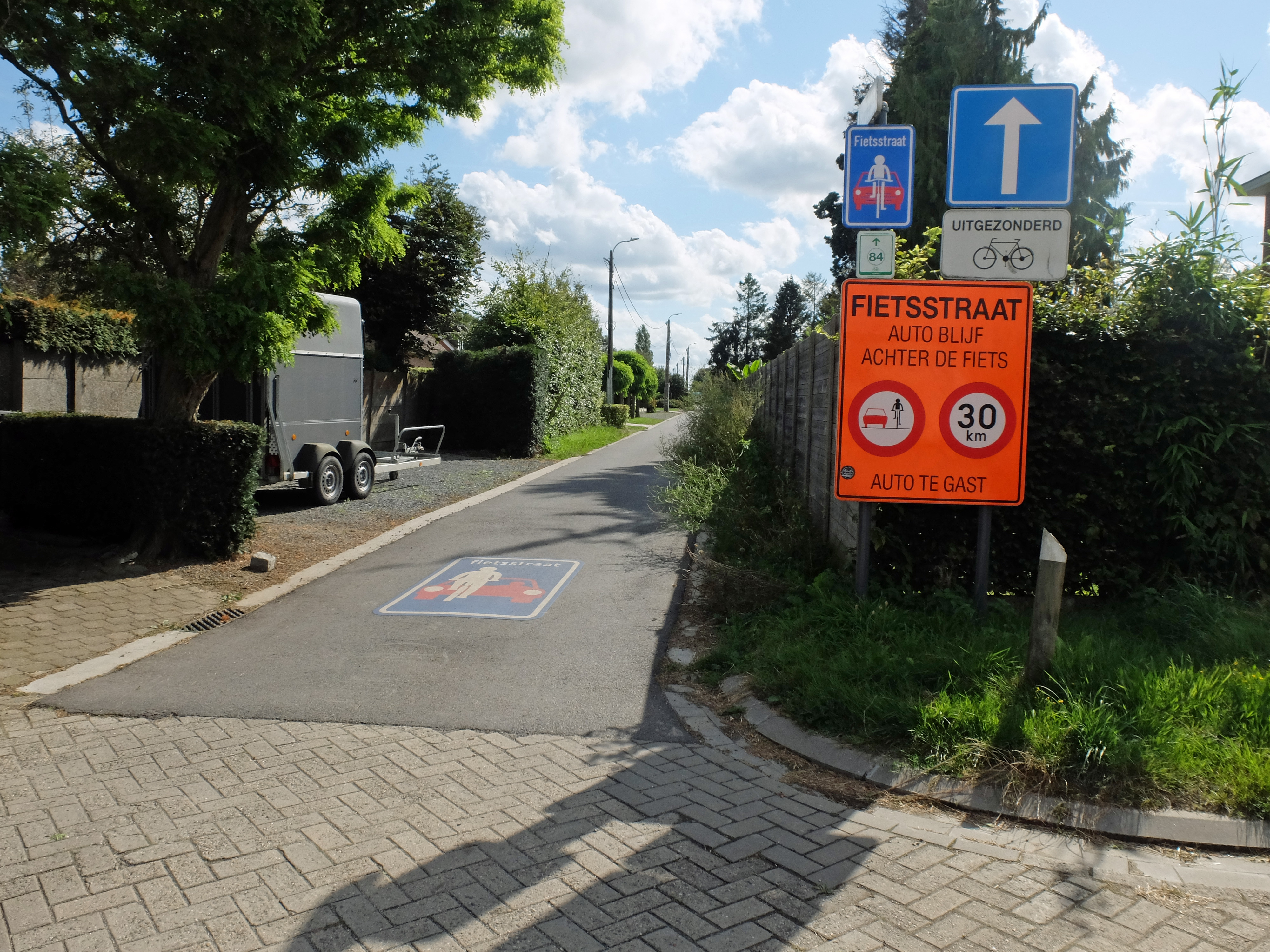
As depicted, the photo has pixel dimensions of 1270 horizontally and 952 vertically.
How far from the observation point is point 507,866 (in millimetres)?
3473

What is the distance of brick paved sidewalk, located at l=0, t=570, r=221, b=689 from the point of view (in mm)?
6238

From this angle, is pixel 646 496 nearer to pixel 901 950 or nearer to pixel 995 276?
pixel 995 276

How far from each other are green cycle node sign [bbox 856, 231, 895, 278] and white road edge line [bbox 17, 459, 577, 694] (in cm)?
557

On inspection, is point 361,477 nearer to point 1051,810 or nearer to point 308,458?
point 308,458

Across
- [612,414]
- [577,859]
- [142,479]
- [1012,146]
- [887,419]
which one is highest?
[1012,146]

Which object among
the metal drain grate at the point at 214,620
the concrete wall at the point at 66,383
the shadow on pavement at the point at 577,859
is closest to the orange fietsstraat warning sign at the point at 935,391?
the shadow on pavement at the point at 577,859

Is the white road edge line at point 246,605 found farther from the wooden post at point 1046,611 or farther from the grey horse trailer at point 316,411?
the wooden post at point 1046,611

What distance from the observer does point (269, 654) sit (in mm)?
6359

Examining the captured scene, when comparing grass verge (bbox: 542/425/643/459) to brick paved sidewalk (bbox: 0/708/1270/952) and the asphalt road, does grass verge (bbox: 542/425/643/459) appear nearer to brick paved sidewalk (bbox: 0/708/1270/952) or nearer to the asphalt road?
the asphalt road

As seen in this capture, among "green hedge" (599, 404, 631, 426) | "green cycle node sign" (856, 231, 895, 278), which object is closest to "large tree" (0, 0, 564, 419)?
"green cycle node sign" (856, 231, 895, 278)

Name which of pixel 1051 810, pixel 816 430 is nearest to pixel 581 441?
pixel 816 430

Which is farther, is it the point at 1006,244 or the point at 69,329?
the point at 69,329

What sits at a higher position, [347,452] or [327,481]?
[347,452]

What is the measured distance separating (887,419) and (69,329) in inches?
685
